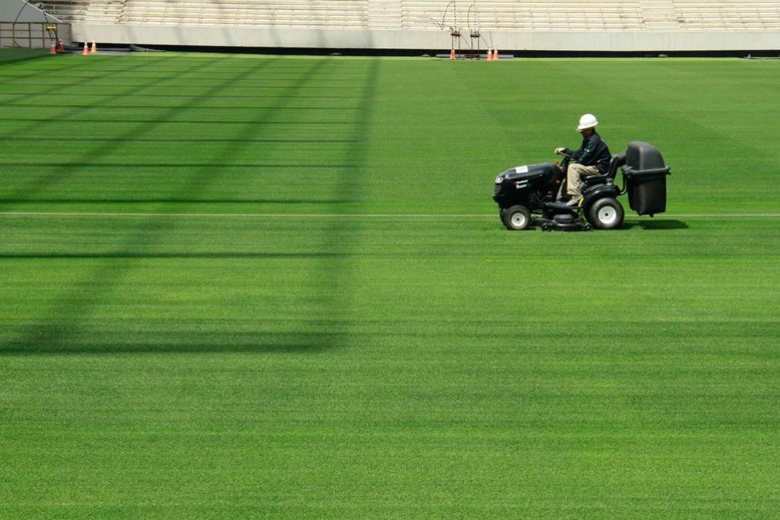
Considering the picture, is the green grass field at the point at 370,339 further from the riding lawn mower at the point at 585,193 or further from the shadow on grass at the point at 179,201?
the riding lawn mower at the point at 585,193

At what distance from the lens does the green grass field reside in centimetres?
681

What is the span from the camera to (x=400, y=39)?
50469mm

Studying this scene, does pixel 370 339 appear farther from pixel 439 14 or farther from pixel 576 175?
pixel 439 14

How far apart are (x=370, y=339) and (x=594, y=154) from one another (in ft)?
15.2

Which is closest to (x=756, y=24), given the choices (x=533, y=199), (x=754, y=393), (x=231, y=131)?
(x=231, y=131)

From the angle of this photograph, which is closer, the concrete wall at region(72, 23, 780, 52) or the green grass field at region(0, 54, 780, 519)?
the green grass field at region(0, 54, 780, 519)

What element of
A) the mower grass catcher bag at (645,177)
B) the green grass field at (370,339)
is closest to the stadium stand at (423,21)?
the green grass field at (370,339)

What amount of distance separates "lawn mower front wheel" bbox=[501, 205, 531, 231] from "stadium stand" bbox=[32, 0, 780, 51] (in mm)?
37381

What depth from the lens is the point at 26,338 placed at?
948 cm

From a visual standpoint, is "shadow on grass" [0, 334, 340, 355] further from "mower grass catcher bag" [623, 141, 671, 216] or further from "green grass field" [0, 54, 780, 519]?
"mower grass catcher bag" [623, 141, 671, 216]

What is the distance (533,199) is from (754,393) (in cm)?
552

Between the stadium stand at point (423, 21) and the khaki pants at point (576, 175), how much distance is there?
37.7m

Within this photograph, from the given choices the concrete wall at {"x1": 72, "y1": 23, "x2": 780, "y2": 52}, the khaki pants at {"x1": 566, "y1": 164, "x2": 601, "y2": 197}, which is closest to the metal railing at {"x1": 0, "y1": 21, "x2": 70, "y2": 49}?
the concrete wall at {"x1": 72, "y1": 23, "x2": 780, "y2": 52}

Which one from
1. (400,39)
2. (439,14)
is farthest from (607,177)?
(439,14)
